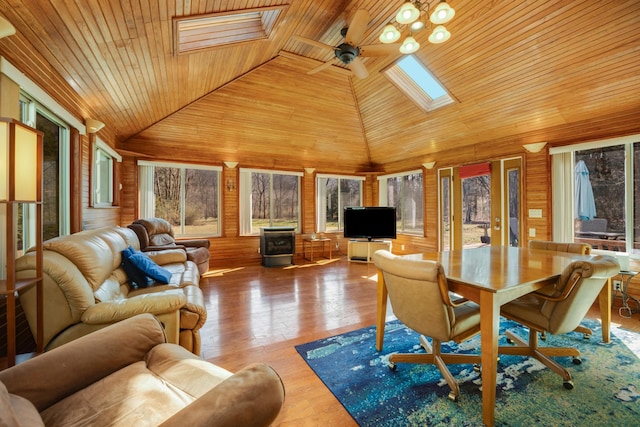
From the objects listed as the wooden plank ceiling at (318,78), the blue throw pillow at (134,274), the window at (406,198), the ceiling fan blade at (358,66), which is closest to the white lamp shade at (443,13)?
the wooden plank ceiling at (318,78)

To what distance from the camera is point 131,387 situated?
122 cm

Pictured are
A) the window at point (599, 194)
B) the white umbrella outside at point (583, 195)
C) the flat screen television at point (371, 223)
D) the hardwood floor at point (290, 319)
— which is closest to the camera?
the hardwood floor at point (290, 319)

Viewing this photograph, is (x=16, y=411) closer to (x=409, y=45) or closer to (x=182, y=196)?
(x=409, y=45)

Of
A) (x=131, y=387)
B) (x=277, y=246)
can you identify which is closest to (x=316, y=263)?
(x=277, y=246)

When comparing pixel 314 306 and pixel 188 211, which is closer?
pixel 314 306

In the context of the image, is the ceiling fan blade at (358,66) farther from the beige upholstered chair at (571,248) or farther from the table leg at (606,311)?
the table leg at (606,311)

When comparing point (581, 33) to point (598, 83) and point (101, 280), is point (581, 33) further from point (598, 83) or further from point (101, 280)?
point (101, 280)

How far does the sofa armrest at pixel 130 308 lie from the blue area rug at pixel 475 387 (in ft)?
3.87

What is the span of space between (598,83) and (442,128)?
87.3 inches

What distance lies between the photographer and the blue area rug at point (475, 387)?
1.70 meters

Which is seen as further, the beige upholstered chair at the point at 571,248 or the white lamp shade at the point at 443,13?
the beige upholstered chair at the point at 571,248

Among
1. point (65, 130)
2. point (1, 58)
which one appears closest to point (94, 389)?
point (1, 58)

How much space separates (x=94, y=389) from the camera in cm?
121

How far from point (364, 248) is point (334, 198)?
5.93 feet
